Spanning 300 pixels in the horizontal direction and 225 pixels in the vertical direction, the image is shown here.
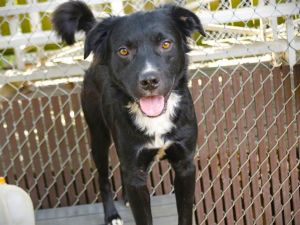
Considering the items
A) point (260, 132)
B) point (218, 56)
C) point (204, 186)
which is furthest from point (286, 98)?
point (204, 186)

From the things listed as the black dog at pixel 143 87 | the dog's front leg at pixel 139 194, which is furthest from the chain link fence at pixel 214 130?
the dog's front leg at pixel 139 194

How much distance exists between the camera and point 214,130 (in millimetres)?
3494

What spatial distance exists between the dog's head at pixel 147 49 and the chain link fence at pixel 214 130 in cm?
73

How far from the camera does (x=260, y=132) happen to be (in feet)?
11.6

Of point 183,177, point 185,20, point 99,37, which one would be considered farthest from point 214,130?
point 99,37

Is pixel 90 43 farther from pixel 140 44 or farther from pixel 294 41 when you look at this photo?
pixel 294 41

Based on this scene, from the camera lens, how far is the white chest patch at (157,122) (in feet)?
8.56

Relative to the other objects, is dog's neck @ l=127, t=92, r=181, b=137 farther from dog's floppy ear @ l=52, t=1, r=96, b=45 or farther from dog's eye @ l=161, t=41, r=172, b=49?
dog's floppy ear @ l=52, t=1, r=96, b=45

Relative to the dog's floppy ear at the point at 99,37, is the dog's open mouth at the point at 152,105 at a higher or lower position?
lower

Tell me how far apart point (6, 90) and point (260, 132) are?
6.55 ft

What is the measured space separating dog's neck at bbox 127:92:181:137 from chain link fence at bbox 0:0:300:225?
79 centimetres

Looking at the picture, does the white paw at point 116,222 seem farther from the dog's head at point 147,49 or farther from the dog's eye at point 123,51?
the dog's eye at point 123,51

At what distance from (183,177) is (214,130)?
856 millimetres

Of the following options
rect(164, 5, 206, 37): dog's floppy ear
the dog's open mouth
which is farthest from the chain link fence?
the dog's open mouth
